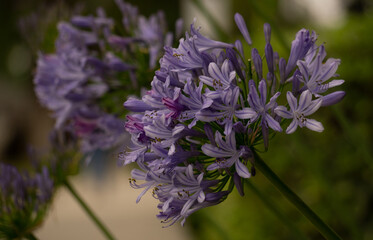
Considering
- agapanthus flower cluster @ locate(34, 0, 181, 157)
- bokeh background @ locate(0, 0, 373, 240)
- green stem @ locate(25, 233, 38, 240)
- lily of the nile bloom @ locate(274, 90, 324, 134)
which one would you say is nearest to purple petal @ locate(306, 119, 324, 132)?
lily of the nile bloom @ locate(274, 90, 324, 134)

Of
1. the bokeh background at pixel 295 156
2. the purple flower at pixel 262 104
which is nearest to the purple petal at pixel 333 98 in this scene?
the purple flower at pixel 262 104

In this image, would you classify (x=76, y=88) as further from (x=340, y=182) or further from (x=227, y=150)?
(x=340, y=182)

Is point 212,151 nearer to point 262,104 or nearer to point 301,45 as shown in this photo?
point 262,104

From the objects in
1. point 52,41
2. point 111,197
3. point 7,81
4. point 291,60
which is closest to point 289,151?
point 52,41

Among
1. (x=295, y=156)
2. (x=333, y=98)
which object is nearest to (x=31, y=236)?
(x=333, y=98)

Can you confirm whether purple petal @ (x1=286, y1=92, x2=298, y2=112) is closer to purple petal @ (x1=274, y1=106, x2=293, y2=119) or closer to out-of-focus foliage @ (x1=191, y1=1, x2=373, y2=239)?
purple petal @ (x1=274, y1=106, x2=293, y2=119)

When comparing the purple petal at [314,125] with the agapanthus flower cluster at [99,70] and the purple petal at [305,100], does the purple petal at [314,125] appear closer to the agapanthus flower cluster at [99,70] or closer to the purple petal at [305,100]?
the purple petal at [305,100]
